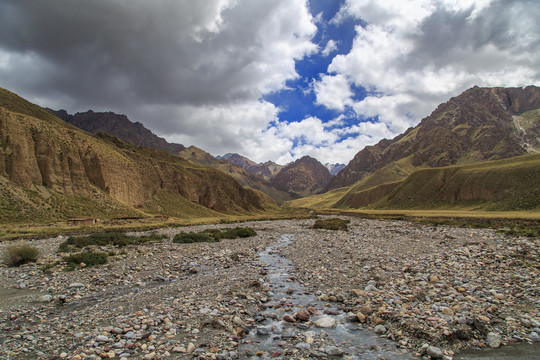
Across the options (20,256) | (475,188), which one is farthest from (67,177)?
(475,188)

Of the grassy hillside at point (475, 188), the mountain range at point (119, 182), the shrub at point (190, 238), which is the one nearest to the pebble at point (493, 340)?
the shrub at point (190, 238)

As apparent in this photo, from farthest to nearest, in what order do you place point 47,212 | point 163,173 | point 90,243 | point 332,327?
point 163,173 → point 47,212 → point 90,243 → point 332,327

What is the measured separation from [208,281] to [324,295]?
22.4ft

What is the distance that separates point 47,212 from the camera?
174 feet

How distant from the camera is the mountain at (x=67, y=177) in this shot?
54438 millimetres

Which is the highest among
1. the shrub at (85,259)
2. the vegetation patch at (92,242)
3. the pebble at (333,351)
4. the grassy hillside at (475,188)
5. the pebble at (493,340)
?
the grassy hillside at (475,188)

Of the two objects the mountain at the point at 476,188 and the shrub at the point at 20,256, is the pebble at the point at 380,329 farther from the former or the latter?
the mountain at the point at 476,188

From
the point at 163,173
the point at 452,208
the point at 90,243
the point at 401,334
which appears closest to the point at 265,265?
the point at 401,334

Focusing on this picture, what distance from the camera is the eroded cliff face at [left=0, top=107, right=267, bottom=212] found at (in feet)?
192

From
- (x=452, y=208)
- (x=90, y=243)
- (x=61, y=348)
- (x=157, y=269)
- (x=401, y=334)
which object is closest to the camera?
(x=61, y=348)

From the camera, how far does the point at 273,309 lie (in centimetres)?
1154

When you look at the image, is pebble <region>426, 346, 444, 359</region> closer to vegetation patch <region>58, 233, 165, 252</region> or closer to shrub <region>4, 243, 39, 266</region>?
shrub <region>4, 243, 39, 266</region>

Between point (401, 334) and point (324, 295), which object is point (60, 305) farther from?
point (401, 334)

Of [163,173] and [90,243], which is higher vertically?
[163,173]
